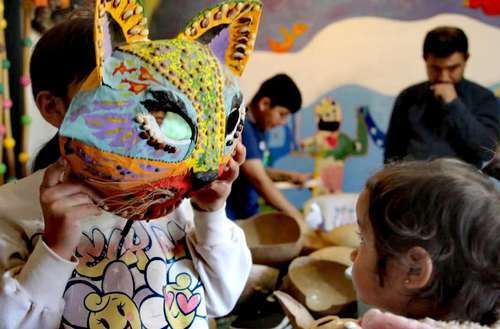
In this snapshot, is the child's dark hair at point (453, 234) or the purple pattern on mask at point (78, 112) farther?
the child's dark hair at point (453, 234)

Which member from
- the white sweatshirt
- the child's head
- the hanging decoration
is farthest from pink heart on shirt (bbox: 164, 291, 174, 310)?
the child's head

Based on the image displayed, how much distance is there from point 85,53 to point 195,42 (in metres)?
0.12

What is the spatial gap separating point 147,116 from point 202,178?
9 centimetres

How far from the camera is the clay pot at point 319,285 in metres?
1.23

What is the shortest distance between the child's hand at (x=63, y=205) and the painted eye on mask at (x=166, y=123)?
0.09 m

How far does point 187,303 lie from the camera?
2.10 feet

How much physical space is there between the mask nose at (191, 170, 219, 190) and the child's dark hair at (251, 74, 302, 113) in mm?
1280

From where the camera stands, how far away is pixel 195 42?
558 mm

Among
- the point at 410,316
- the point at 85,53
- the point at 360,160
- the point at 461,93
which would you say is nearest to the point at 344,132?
the point at 360,160

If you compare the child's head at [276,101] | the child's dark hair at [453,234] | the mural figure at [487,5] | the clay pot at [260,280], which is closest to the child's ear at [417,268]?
the child's dark hair at [453,234]

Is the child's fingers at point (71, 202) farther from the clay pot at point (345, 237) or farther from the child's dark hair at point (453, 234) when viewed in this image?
the clay pot at point (345, 237)

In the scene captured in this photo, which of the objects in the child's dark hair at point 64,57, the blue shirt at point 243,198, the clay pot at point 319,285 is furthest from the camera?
the blue shirt at point 243,198

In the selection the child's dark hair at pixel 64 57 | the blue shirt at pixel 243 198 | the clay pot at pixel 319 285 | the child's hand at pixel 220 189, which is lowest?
the clay pot at pixel 319 285

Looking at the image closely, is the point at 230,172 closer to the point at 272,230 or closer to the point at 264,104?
the point at 272,230
